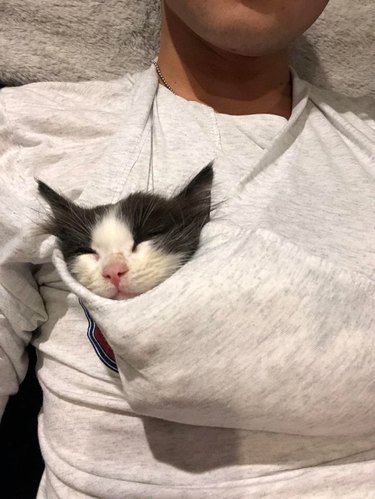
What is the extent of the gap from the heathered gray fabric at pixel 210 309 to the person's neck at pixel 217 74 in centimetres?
4

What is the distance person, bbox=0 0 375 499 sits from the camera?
1.93 feet

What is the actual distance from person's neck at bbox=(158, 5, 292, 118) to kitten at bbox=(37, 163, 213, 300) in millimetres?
278

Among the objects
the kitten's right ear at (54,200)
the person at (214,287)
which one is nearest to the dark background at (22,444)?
the person at (214,287)

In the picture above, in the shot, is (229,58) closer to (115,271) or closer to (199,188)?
(199,188)

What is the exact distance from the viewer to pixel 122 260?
0.59 metres

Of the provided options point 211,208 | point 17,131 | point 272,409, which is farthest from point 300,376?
point 17,131

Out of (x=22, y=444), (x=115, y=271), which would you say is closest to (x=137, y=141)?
(x=115, y=271)

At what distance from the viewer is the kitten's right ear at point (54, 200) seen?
69 cm

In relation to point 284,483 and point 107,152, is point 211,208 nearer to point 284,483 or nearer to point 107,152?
point 107,152

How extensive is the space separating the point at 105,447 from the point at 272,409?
0.25m

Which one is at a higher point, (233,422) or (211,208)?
(211,208)

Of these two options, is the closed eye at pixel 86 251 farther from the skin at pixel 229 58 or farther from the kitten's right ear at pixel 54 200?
the skin at pixel 229 58

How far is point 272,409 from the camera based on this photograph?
607 mm

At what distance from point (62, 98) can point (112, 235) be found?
390mm
